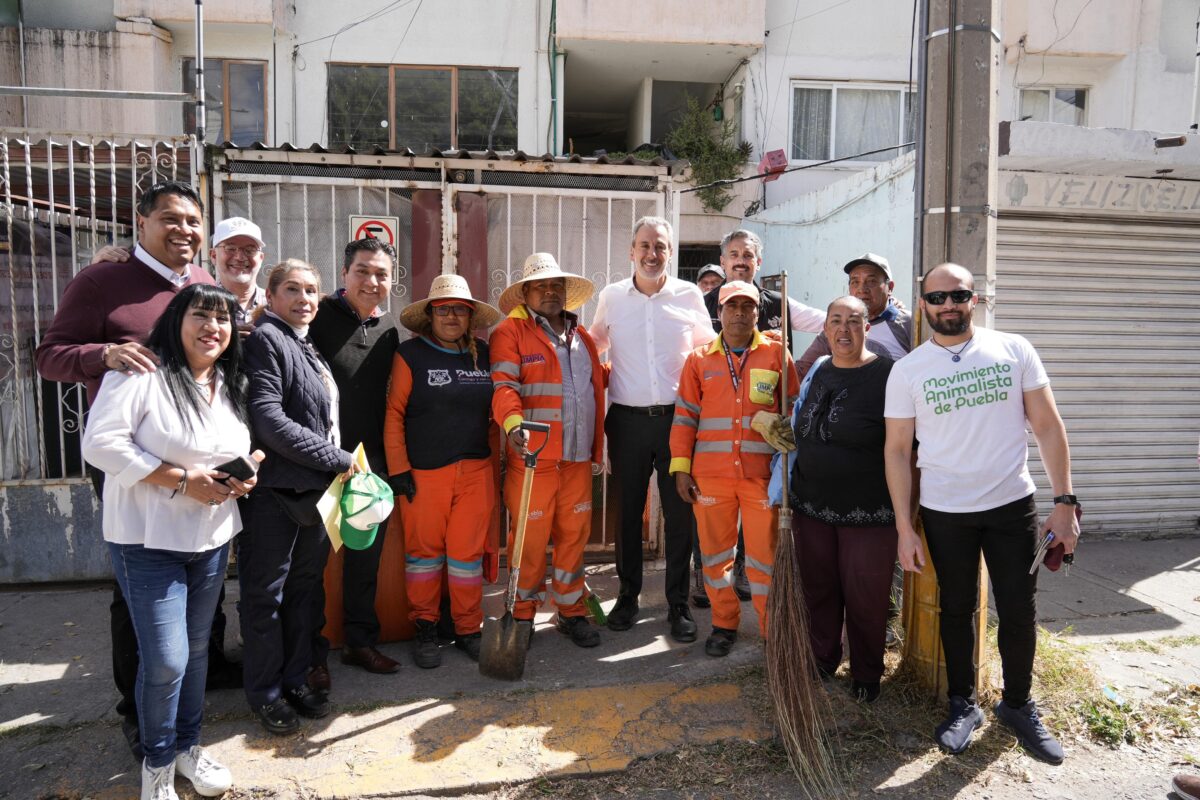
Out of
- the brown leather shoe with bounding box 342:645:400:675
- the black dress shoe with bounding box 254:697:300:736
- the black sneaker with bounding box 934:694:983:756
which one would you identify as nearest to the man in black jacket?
the brown leather shoe with bounding box 342:645:400:675

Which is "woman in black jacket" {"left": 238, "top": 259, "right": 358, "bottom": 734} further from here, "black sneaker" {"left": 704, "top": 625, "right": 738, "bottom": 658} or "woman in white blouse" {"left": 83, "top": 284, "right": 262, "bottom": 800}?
"black sneaker" {"left": 704, "top": 625, "right": 738, "bottom": 658}

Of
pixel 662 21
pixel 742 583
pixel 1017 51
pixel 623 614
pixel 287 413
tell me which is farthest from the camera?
pixel 1017 51

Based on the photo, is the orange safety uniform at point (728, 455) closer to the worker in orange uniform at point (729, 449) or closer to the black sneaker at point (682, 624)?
the worker in orange uniform at point (729, 449)

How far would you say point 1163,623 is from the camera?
181 inches

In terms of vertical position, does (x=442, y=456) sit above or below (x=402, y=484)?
above

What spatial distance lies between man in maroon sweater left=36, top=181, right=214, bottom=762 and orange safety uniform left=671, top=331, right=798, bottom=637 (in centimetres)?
235

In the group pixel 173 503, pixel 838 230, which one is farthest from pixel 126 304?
pixel 838 230

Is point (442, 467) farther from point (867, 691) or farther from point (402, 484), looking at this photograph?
point (867, 691)

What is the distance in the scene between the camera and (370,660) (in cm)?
375

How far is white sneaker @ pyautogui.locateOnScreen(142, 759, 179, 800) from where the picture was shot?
2646 millimetres

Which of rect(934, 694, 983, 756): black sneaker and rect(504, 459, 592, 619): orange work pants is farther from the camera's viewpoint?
rect(504, 459, 592, 619): orange work pants

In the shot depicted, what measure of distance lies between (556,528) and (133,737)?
6.75 ft

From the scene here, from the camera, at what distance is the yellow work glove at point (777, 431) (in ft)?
11.5

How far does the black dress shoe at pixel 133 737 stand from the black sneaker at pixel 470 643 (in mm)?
1469
